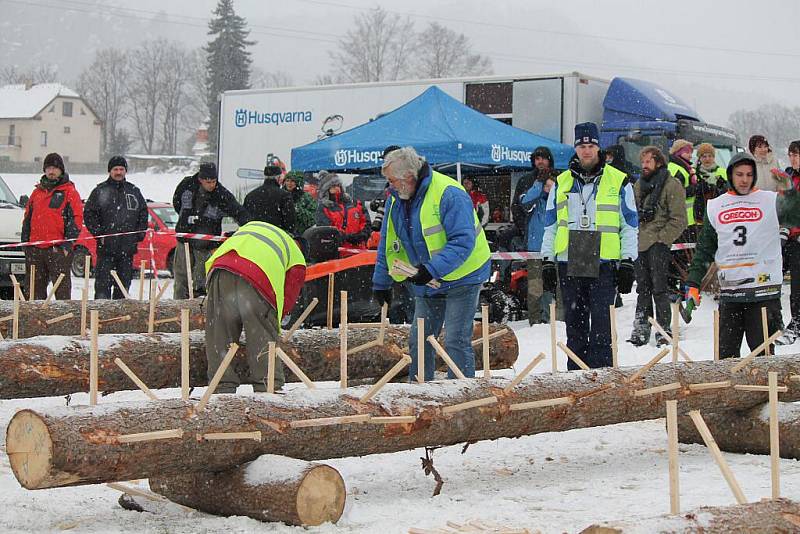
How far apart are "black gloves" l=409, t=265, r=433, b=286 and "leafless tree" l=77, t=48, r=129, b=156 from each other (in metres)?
105

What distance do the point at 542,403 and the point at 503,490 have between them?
0.48 m

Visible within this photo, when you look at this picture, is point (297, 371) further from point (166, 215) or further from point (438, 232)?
point (166, 215)

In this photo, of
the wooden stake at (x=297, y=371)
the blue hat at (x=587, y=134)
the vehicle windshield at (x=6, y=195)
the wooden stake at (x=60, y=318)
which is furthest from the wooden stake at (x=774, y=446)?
the vehicle windshield at (x=6, y=195)

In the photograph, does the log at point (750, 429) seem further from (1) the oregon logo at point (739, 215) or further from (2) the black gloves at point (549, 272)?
(2) the black gloves at point (549, 272)

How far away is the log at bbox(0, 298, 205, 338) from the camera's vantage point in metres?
8.50

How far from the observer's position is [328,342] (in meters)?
7.68

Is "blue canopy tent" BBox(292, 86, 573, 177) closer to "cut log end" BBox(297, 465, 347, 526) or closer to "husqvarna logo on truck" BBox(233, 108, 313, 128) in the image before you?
"husqvarna logo on truck" BBox(233, 108, 313, 128)

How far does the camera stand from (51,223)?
11789mm

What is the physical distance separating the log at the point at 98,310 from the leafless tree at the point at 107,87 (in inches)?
4020

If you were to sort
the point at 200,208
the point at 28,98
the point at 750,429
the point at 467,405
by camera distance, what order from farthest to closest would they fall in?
the point at 28,98 < the point at 200,208 < the point at 750,429 < the point at 467,405

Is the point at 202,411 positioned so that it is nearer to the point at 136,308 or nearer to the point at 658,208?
the point at 136,308

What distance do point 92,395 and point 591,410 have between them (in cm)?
249

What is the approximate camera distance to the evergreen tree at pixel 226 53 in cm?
7212

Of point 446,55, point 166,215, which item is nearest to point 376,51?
point 446,55
